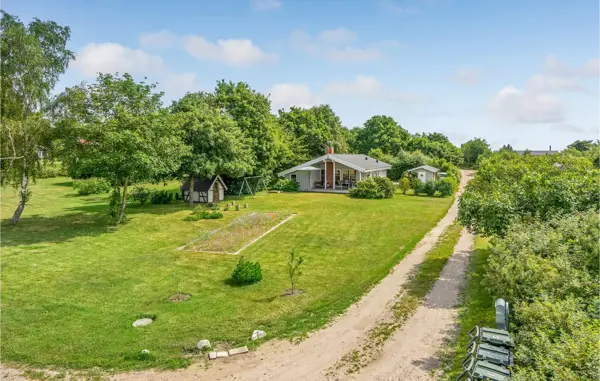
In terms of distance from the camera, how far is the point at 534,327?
273 inches

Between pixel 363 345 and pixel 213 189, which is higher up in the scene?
pixel 213 189

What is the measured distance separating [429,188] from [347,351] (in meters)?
31.4

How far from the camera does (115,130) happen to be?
21.4 meters

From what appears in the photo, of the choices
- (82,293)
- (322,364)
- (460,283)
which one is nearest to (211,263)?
(82,293)

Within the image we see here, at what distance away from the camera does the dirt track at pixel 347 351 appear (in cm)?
804

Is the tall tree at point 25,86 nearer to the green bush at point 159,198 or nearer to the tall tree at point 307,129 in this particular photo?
the green bush at point 159,198

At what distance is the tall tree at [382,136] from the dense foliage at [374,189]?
94.8 feet

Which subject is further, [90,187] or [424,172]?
[424,172]

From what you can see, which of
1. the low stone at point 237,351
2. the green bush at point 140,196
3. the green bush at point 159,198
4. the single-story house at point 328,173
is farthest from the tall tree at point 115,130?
the single-story house at point 328,173

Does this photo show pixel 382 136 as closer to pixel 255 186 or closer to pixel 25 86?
pixel 255 186

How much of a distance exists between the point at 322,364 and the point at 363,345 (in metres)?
1.34

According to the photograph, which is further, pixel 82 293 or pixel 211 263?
pixel 211 263

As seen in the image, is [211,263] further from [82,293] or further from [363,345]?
[363,345]

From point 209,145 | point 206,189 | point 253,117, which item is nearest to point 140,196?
point 206,189
